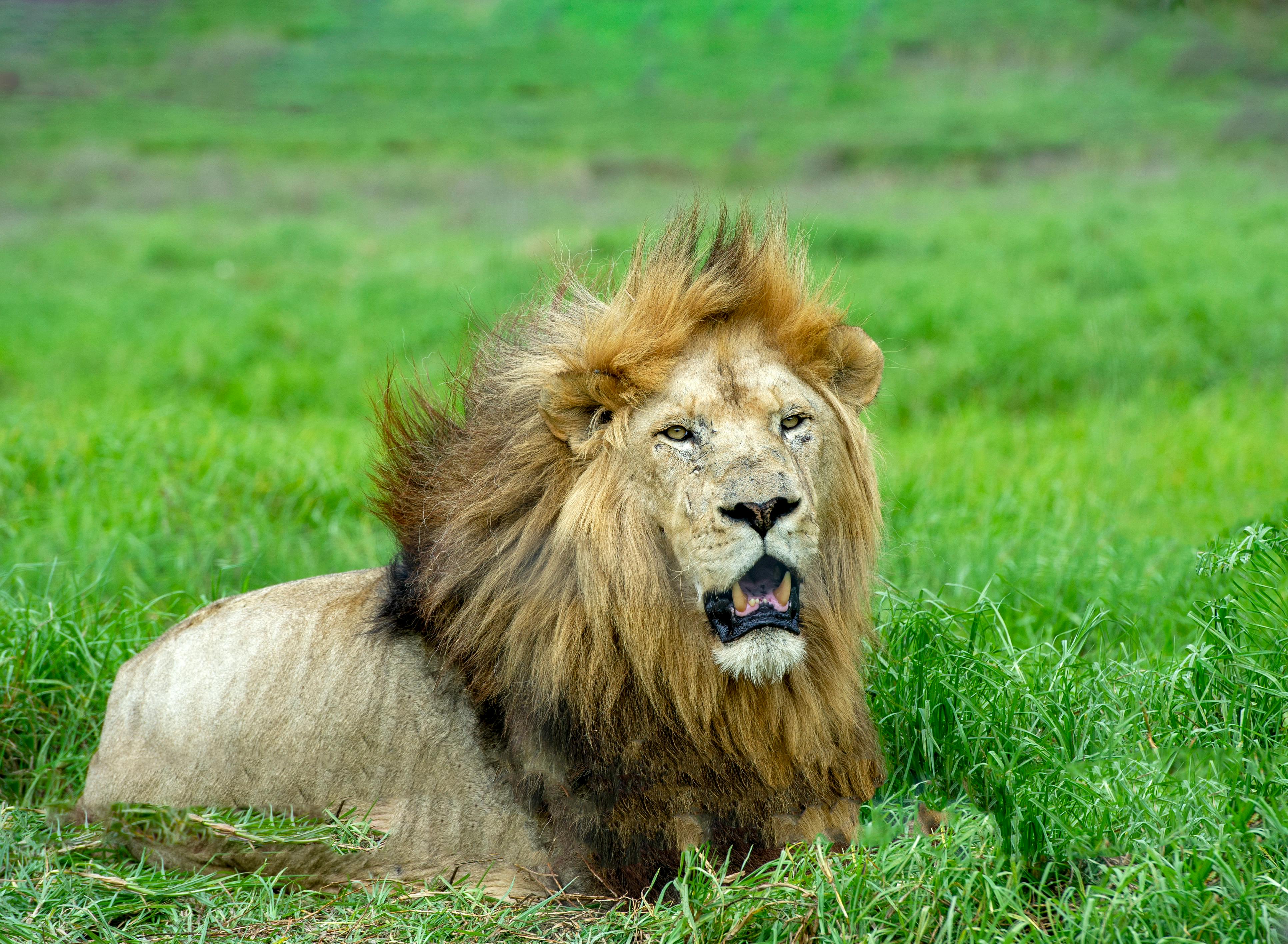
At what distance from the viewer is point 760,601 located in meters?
2.91

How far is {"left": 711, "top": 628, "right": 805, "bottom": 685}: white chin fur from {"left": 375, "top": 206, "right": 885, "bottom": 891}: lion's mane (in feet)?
0.46

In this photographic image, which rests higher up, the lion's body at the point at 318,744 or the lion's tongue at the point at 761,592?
the lion's tongue at the point at 761,592

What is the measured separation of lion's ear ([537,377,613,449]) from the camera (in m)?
3.14

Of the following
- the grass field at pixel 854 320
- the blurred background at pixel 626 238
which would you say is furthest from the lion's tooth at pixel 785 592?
the blurred background at pixel 626 238

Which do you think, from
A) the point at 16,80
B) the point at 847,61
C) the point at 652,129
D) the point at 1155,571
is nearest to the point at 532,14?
the point at 652,129

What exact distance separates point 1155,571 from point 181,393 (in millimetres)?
7275

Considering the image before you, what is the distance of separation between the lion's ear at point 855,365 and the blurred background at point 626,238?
19cm

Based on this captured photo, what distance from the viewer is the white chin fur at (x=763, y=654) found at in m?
2.90

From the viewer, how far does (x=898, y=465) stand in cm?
704

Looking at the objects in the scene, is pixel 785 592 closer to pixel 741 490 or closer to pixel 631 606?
pixel 741 490

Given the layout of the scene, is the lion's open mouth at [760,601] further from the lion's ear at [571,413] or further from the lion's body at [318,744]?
the lion's body at [318,744]


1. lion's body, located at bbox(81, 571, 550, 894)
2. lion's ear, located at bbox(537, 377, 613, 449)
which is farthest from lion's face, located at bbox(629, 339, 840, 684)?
lion's body, located at bbox(81, 571, 550, 894)

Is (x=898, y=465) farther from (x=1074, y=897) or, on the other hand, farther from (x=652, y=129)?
(x=652, y=129)

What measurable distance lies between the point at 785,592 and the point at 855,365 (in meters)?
0.76
